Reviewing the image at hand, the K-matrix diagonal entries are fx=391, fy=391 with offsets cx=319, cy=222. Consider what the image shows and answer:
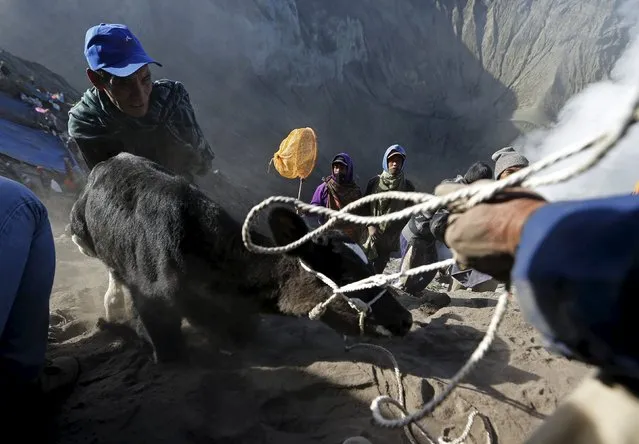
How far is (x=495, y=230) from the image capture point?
2.99ft

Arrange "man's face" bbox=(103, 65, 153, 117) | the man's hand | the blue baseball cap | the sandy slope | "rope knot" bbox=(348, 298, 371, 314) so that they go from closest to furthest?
the man's hand, the sandy slope, "rope knot" bbox=(348, 298, 371, 314), the blue baseball cap, "man's face" bbox=(103, 65, 153, 117)

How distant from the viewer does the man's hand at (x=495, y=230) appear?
35.3 inches

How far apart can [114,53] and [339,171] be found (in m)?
2.96

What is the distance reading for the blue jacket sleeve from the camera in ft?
2.28

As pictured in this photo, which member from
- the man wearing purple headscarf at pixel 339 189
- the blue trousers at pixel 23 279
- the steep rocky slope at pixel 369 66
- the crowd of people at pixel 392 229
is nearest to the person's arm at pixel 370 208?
the crowd of people at pixel 392 229

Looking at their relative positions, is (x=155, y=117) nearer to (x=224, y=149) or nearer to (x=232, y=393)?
(x=232, y=393)

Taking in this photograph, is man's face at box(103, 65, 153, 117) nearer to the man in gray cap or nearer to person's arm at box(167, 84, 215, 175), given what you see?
person's arm at box(167, 84, 215, 175)

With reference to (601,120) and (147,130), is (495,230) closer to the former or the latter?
(147,130)

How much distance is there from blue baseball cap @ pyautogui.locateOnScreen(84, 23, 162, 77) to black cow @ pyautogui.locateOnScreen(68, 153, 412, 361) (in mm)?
886

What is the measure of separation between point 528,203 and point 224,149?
20004 mm

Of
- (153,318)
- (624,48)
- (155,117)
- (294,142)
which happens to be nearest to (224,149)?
(294,142)

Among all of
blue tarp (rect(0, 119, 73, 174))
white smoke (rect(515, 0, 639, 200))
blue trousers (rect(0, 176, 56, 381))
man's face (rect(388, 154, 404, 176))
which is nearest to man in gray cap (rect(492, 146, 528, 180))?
man's face (rect(388, 154, 404, 176))

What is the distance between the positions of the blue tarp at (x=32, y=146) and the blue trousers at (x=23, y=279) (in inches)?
320

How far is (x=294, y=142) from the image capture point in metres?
7.22
